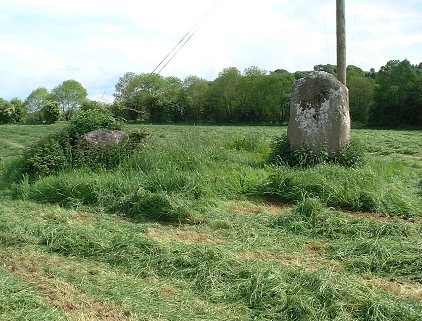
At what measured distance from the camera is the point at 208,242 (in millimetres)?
5898

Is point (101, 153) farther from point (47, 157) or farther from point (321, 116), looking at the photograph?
point (321, 116)

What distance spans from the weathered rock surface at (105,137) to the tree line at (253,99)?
113 feet

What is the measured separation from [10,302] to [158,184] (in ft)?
15.0

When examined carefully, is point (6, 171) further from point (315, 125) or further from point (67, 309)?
point (67, 309)

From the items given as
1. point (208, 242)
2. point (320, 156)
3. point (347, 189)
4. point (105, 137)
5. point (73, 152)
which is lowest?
point (208, 242)

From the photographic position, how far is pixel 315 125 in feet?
35.0

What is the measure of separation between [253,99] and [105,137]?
5559cm

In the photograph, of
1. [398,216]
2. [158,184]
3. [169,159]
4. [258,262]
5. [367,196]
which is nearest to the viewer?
[258,262]

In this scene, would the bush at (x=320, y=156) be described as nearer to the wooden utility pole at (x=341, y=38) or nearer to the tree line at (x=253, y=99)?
the wooden utility pole at (x=341, y=38)

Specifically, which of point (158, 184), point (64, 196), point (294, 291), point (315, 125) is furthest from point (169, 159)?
point (294, 291)

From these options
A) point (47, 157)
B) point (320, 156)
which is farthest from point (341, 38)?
point (47, 157)

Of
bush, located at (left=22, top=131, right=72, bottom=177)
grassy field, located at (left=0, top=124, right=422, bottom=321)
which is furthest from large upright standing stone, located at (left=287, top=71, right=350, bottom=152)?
bush, located at (left=22, top=131, right=72, bottom=177)

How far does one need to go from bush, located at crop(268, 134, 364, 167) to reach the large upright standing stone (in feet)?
0.39

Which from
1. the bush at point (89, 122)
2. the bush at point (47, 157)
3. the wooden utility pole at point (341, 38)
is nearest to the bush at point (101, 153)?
the bush at point (47, 157)
